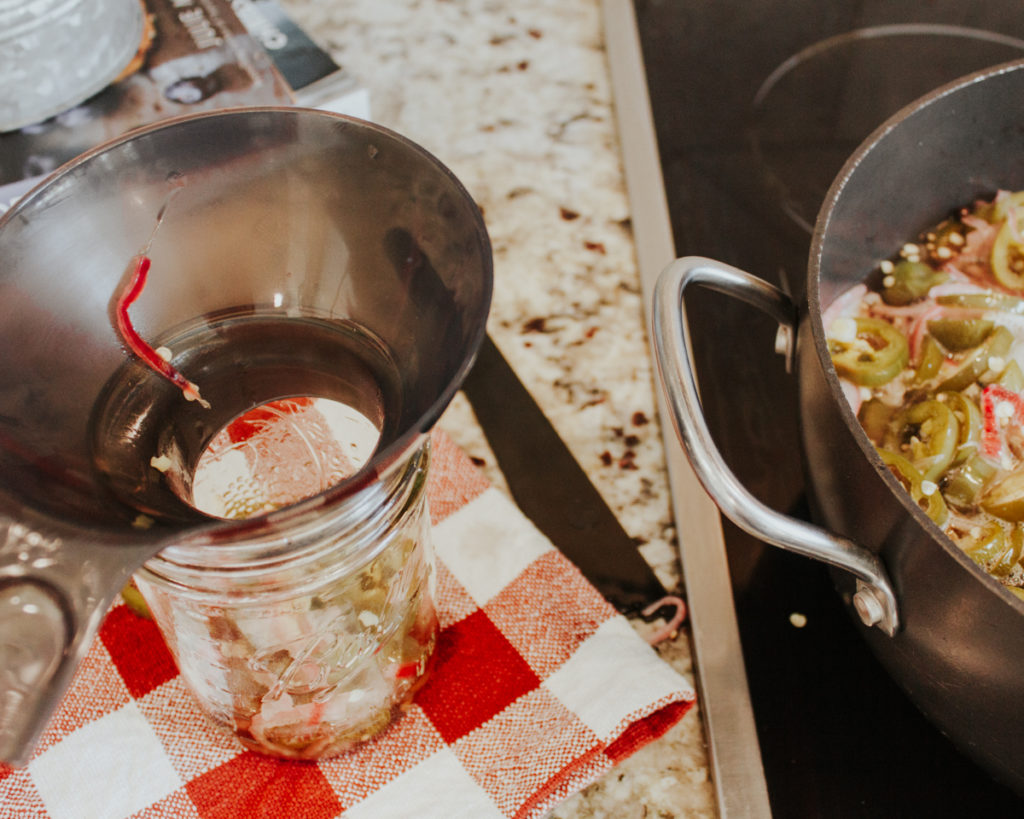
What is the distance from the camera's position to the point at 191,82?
0.69m

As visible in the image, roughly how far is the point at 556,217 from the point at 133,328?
46 cm

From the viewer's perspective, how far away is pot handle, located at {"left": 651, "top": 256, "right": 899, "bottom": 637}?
392 millimetres

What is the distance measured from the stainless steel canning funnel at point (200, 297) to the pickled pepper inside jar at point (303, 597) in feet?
0.08

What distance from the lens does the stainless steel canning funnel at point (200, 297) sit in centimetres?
31

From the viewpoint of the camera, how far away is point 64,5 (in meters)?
0.60

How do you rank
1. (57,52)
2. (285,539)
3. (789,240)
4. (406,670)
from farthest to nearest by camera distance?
(789,240)
(57,52)
(406,670)
(285,539)

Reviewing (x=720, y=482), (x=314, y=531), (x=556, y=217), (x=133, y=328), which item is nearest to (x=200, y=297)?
(x=133, y=328)

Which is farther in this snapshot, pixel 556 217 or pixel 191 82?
pixel 556 217

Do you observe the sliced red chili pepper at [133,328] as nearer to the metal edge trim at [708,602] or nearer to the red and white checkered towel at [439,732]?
the red and white checkered towel at [439,732]

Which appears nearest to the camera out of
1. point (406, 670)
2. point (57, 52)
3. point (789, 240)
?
point (406, 670)

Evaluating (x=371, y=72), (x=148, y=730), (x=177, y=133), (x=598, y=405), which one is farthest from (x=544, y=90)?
(x=148, y=730)

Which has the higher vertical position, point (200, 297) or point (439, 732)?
point (200, 297)

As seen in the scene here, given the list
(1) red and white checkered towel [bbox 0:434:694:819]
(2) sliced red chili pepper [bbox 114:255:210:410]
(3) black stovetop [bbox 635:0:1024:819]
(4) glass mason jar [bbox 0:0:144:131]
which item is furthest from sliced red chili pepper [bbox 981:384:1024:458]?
(4) glass mason jar [bbox 0:0:144:131]

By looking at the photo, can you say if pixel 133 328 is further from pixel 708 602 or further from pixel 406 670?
pixel 708 602
